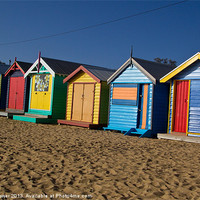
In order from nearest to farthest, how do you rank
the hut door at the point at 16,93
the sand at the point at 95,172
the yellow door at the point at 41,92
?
the sand at the point at 95,172 → the yellow door at the point at 41,92 → the hut door at the point at 16,93

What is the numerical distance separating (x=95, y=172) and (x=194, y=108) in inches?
257

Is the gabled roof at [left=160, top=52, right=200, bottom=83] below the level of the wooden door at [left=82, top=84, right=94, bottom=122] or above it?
above

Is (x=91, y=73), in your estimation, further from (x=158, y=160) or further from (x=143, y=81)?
(x=158, y=160)

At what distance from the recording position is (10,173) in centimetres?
523

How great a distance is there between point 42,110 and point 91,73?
4.40 metres

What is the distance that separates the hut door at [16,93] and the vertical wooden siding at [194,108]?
11.8 metres

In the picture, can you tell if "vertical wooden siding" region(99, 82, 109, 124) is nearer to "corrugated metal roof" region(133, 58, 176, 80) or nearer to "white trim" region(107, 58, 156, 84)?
"white trim" region(107, 58, 156, 84)

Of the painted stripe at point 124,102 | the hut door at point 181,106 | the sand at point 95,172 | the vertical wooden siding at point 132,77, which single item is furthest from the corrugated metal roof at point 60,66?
the sand at point 95,172

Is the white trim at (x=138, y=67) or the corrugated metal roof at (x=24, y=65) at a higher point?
the corrugated metal roof at (x=24, y=65)

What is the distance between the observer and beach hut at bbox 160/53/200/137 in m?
10.9

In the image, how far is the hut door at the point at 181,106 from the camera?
1131cm

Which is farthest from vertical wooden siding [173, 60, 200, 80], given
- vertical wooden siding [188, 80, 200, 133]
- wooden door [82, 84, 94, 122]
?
wooden door [82, 84, 94, 122]

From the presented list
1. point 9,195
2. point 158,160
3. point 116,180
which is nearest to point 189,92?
point 158,160

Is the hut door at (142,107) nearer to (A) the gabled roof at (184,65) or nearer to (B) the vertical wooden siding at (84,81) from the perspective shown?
(A) the gabled roof at (184,65)
